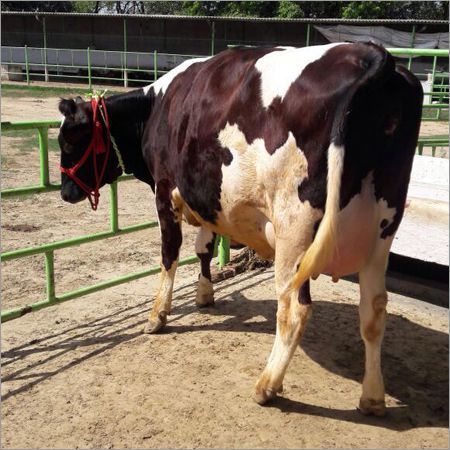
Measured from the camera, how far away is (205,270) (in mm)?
4711

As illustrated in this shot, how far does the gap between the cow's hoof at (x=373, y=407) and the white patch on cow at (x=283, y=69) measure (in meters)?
A: 1.66

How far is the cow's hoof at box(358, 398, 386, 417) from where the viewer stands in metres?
3.16

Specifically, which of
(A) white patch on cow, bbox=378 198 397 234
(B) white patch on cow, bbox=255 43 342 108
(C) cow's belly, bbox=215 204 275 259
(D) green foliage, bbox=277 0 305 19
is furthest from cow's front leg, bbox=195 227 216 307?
(D) green foliage, bbox=277 0 305 19

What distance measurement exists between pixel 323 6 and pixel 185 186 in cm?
2895

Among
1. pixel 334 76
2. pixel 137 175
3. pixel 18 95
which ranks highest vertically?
pixel 334 76

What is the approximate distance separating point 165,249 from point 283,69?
5.82 ft

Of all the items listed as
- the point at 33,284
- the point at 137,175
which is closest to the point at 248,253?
the point at 137,175

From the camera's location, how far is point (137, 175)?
455cm

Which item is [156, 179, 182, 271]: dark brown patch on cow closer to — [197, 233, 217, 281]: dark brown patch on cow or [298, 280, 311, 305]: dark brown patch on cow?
[197, 233, 217, 281]: dark brown patch on cow

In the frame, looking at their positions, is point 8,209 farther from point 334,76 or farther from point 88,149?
point 334,76

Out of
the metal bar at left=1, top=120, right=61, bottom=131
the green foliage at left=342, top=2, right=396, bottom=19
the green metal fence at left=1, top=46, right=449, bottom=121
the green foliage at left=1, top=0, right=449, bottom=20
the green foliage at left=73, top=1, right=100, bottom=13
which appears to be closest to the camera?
the metal bar at left=1, top=120, right=61, bottom=131

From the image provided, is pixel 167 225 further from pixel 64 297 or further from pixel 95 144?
pixel 64 297

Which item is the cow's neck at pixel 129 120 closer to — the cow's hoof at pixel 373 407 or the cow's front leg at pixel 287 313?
the cow's front leg at pixel 287 313

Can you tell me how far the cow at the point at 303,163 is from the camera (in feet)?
8.95
